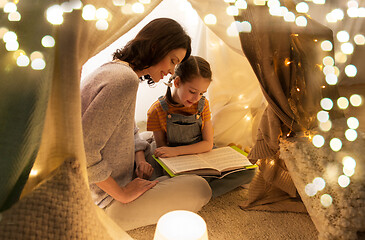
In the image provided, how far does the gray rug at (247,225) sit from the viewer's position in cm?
120

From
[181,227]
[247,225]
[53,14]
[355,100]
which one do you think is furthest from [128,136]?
[355,100]

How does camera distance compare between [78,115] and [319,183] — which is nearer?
[78,115]

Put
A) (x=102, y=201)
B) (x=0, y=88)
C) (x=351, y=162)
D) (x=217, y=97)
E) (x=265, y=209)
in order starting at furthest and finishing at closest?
1. (x=217, y=97)
2. (x=265, y=209)
3. (x=102, y=201)
4. (x=351, y=162)
5. (x=0, y=88)

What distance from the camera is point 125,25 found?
100 cm

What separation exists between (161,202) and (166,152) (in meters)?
0.30

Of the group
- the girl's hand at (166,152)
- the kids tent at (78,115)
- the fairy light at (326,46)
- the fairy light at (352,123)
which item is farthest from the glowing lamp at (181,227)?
the fairy light at (326,46)

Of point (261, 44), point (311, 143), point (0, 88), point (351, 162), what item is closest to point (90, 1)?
point (0, 88)

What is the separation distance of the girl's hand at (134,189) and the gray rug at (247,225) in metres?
0.18

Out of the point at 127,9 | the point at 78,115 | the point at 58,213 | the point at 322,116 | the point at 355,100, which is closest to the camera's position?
the point at 58,213

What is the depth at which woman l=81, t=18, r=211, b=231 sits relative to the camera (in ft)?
3.29

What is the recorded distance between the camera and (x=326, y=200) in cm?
103

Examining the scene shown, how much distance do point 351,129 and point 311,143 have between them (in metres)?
0.17

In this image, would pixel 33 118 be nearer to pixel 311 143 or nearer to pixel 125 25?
pixel 125 25

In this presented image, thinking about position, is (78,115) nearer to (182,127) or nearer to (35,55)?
(35,55)
